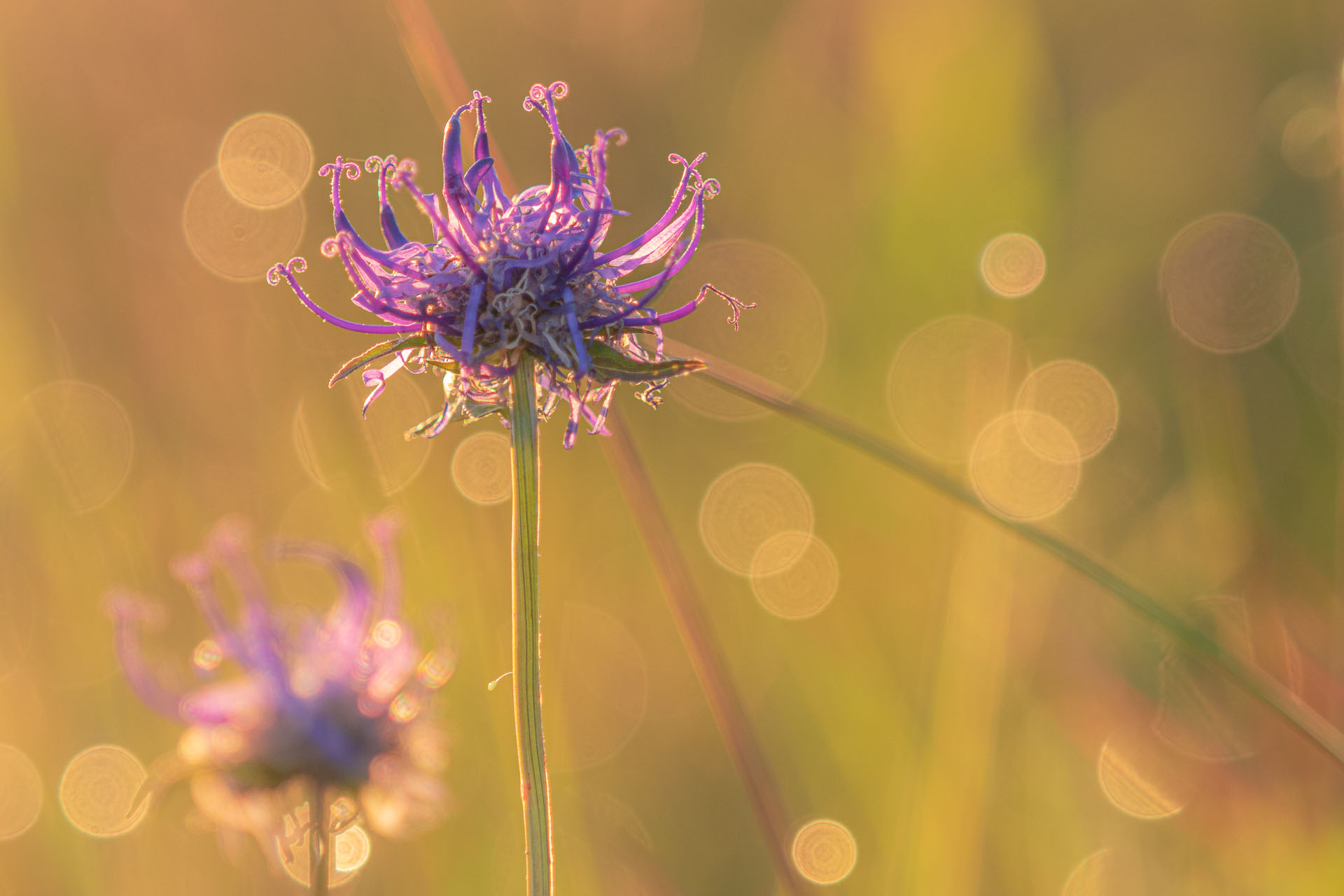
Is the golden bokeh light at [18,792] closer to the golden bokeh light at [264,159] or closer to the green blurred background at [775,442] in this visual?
the green blurred background at [775,442]

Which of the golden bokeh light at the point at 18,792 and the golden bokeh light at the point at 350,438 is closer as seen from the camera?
the golden bokeh light at the point at 18,792

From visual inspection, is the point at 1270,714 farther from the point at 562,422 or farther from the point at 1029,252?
the point at 562,422

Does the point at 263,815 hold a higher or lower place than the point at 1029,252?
lower

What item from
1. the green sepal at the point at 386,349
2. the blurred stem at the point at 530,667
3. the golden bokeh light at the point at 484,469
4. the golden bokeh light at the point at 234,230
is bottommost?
the blurred stem at the point at 530,667

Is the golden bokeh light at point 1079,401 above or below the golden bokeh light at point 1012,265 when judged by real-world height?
below

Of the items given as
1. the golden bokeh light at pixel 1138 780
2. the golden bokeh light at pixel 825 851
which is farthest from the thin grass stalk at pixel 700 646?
the golden bokeh light at pixel 1138 780

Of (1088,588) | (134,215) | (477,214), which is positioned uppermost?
(134,215)

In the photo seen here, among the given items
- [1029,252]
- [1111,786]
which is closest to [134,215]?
[1029,252]
